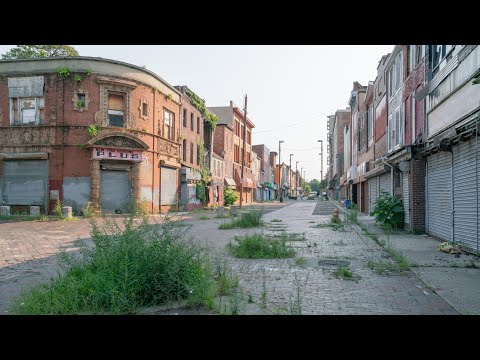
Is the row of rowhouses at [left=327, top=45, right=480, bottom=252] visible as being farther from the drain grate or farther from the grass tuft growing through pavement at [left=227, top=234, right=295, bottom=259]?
the grass tuft growing through pavement at [left=227, top=234, right=295, bottom=259]

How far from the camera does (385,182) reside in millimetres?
20766

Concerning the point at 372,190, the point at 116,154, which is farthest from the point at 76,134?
the point at 372,190

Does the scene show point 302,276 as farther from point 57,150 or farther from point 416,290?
point 57,150

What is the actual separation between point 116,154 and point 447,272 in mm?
21413

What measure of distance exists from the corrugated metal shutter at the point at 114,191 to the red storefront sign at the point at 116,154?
96 centimetres

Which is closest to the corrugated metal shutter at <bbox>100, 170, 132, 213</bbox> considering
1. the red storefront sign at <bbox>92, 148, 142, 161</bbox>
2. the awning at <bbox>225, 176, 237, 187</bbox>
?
the red storefront sign at <bbox>92, 148, 142, 161</bbox>

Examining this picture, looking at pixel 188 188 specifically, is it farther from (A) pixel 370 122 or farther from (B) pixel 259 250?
(B) pixel 259 250

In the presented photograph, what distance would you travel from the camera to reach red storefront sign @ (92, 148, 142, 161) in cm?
2455

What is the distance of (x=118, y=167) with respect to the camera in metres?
25.6

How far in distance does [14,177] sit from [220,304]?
23.6 metres

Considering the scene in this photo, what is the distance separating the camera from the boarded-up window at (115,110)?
25578 millimetres

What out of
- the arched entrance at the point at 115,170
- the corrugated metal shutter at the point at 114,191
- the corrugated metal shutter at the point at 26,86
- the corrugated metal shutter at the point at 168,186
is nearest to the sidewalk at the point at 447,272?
the arched entrance at the point at 115,170

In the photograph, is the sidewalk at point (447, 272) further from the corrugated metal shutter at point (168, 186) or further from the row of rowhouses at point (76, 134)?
the corrugated metal shutter at point (168, 186)
